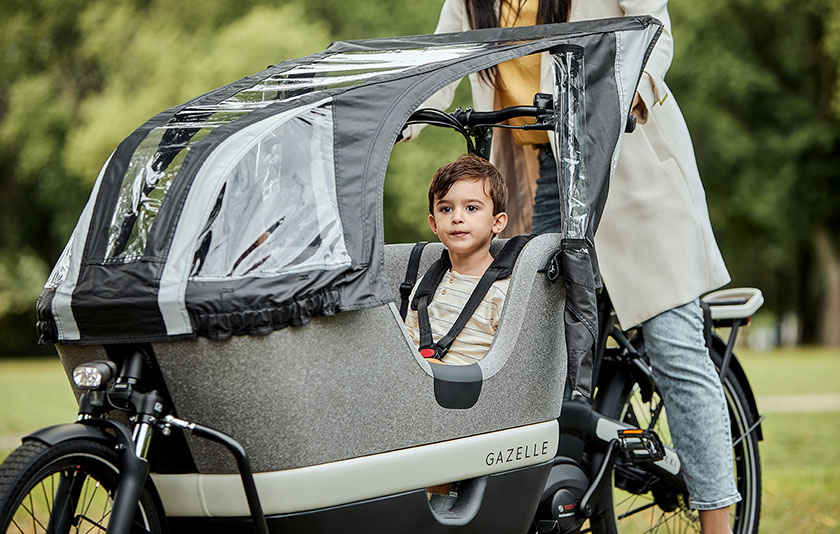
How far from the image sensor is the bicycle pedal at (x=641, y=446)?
3.30 m

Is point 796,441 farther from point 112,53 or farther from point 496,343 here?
point 112,53

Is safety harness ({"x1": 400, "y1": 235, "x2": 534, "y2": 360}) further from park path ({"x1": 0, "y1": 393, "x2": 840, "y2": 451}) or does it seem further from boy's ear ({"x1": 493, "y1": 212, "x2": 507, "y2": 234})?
park path ({"x1": 0, "y1": 393, "x2": 840, "y2": 451})

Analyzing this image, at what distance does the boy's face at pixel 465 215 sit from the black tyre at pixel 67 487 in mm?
1216

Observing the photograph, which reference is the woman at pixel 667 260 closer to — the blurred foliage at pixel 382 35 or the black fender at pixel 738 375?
the black fender at pixel 738 375

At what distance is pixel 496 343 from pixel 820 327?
24384mm

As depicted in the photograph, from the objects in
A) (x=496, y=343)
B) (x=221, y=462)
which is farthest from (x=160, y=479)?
(x=496, y=343)

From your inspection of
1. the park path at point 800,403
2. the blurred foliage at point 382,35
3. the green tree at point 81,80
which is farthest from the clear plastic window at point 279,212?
the blurred foliage at point 382,35

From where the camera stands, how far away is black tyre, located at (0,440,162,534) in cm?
199

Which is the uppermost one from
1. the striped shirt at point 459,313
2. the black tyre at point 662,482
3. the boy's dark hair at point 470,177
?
the boy's dark hair at point 470,177

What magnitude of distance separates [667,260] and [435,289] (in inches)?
28.2

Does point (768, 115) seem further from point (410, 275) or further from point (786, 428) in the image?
point (410, 275)

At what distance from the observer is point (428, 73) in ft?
8.26

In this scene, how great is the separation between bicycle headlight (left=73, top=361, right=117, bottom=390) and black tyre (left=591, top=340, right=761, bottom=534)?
1.82 m

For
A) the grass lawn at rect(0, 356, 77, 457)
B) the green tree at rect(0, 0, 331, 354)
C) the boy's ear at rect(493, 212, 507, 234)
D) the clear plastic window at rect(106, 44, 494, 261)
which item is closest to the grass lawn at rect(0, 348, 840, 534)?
the grass lawn at rect(0, 356, 77, 457)
